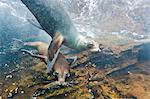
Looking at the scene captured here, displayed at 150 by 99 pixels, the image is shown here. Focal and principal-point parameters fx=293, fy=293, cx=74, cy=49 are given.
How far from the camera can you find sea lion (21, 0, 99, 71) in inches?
231

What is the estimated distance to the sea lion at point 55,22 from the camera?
5879mm

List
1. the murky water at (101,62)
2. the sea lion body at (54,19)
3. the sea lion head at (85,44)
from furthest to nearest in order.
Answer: the murky water at (101,62)
the sea lion head at (85,44)
the sea lion body at (54,19)

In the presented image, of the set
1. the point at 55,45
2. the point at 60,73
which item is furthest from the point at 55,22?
the point at 60,73

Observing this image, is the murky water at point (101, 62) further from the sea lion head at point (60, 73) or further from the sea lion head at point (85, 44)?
the sea lion head at point (85, 44)

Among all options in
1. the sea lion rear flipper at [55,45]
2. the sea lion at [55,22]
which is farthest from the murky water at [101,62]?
the sea lion at [55,22]

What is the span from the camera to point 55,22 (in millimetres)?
5992

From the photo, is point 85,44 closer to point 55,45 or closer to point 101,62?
point 55,45

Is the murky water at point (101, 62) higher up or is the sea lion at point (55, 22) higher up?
the sea lion at point (55, 22)

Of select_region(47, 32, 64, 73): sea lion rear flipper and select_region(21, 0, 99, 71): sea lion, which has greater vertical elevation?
select_region(21, 0, 99, 71): sea lion

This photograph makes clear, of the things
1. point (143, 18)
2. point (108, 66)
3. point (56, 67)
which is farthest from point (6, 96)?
point (143, 18)

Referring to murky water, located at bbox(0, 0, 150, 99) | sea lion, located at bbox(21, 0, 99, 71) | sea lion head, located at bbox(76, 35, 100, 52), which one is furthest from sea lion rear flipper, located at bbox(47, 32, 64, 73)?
murky water, located at bbox(0, 0, 150, 99)

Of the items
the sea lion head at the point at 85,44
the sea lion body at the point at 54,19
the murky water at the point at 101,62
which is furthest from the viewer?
the murky water at the point at 101,62

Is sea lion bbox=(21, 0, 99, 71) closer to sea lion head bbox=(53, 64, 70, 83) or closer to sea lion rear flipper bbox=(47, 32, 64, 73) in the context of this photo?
sea lion rear flipper bbox=(47, 32, 64, 73)

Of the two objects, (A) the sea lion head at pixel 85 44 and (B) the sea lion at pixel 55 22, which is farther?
(A) the sea lion head at pixel 85 44
